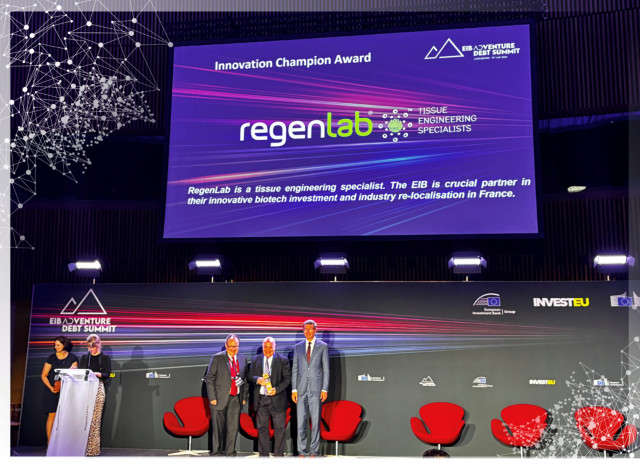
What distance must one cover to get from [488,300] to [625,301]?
155cm

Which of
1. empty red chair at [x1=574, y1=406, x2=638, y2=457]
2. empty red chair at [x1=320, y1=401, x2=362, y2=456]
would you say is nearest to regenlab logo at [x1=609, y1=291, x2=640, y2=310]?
empty red chair at [x1=574, y1=406, x2=638, y2=457]

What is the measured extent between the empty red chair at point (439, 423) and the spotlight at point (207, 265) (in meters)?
3.18

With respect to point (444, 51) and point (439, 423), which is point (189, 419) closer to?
point (439, 423)

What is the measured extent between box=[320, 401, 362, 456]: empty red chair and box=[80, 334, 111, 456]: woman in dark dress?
2550 millimetres

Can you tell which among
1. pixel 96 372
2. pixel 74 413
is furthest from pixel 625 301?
pixel 74 413

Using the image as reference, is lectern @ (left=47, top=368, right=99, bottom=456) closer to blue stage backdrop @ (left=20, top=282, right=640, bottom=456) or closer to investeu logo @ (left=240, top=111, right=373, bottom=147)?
blue stage backdrop @ (left=20, top=282, right=640, bottom=456)

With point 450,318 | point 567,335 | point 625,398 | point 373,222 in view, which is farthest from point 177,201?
point 625,398

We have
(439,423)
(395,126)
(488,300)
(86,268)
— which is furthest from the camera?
(86,268)

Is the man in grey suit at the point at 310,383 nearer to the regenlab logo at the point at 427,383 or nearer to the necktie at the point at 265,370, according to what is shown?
the necktie at the point at 265,370

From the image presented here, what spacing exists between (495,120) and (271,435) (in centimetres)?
462

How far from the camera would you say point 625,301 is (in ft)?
25.1

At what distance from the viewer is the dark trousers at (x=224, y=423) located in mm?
7484

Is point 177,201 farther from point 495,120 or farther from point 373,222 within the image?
point 495,120
